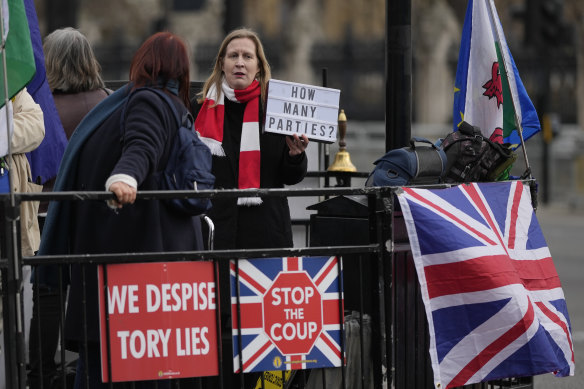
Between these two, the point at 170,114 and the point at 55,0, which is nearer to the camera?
the point at 170,114

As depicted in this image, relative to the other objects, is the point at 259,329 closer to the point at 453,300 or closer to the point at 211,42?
the point at 453,300

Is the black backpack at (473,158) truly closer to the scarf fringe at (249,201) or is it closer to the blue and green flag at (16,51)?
the scarf fringe at (249,201)

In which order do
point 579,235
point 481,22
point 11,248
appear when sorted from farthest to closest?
point 579,235 < point 481,22 < point 11,248

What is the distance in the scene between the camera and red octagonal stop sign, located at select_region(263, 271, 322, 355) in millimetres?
4566

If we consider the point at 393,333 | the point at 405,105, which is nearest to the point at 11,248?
the point at 393,333

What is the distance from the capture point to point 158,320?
445 centimetres

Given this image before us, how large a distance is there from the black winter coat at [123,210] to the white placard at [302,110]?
2.47 ft

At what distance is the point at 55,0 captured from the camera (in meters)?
19.1

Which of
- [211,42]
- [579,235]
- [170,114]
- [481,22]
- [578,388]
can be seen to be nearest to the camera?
[170,114]

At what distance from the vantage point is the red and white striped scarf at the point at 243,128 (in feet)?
18.2

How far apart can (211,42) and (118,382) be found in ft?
136

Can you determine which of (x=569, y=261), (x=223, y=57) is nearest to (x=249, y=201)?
(x=223, y=57)

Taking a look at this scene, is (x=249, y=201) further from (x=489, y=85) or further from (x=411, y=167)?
(x=489, y=85)

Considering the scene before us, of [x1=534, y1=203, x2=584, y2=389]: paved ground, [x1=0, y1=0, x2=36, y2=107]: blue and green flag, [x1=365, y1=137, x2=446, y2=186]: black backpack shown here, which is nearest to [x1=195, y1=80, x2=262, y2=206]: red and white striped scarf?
[x1=365, y1=137, x2=446, y2=186]: black backpack
